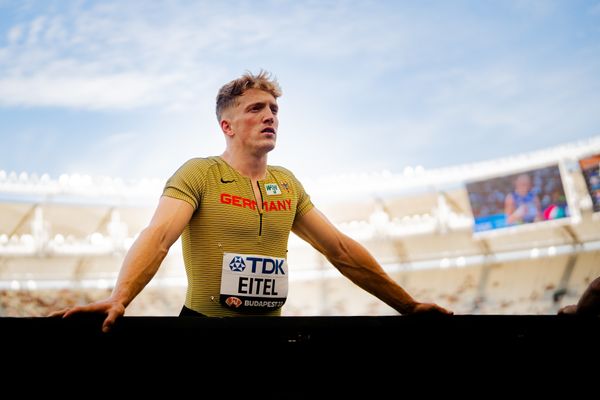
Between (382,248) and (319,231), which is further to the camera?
(382,248)

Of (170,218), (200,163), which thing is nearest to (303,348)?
(170,218)

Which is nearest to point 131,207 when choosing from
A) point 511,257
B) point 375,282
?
point 511,257

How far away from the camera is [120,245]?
25234 millimetres

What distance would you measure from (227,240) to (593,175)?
23.2m

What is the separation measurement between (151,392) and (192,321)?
8.6 inches

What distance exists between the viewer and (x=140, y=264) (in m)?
2.45

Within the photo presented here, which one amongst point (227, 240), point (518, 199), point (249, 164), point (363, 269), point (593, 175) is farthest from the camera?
point (518, 199)

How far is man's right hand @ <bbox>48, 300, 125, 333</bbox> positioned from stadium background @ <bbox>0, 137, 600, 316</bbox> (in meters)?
23.4

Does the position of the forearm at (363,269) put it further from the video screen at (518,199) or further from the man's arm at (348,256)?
the video screen at (518,199)

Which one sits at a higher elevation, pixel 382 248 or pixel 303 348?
pixel 382 248

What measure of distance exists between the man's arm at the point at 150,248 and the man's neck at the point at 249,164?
38cm

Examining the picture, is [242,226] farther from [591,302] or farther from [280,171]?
[591,302]

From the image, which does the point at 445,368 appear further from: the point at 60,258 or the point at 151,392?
the point at 60,258

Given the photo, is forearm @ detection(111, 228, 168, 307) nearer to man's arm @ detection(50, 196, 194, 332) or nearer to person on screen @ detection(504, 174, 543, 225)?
man's arm @ detection(50, 196, 194, 332)
